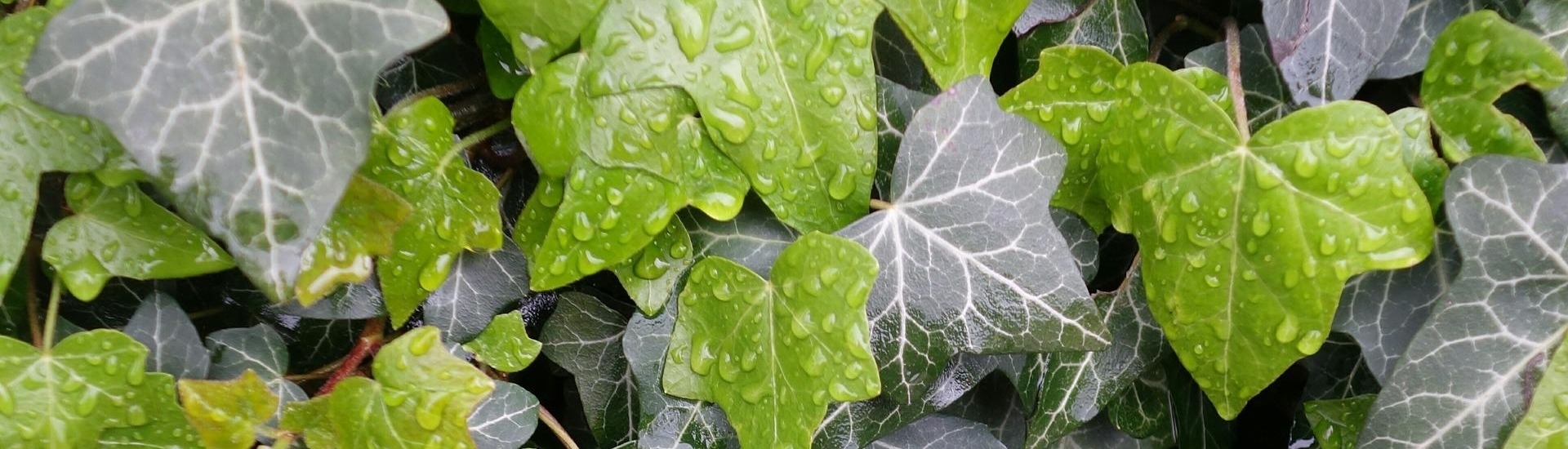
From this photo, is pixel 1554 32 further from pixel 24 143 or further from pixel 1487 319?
pixel 24 143

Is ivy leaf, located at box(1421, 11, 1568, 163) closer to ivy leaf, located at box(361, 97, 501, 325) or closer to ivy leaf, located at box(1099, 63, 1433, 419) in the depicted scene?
ivy leaf, located at box(1099, 63, 1433, 419)

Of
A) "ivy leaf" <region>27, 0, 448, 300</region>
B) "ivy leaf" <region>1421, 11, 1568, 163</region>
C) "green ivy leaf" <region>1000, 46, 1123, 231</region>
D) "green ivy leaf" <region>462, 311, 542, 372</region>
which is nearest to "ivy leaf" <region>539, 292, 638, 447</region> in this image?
→ "green ivy leaf" <region>462, 311, 542, 372</region>

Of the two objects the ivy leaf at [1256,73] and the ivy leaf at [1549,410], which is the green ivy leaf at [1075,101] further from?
the ivy leaf at [1549,410]


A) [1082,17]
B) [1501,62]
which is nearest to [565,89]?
[1082,17]

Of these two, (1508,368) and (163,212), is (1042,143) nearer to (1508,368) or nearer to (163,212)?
(1508,368)

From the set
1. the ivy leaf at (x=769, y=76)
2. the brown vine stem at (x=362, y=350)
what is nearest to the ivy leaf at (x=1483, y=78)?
the ivy leaf at (x=769, y=76)
